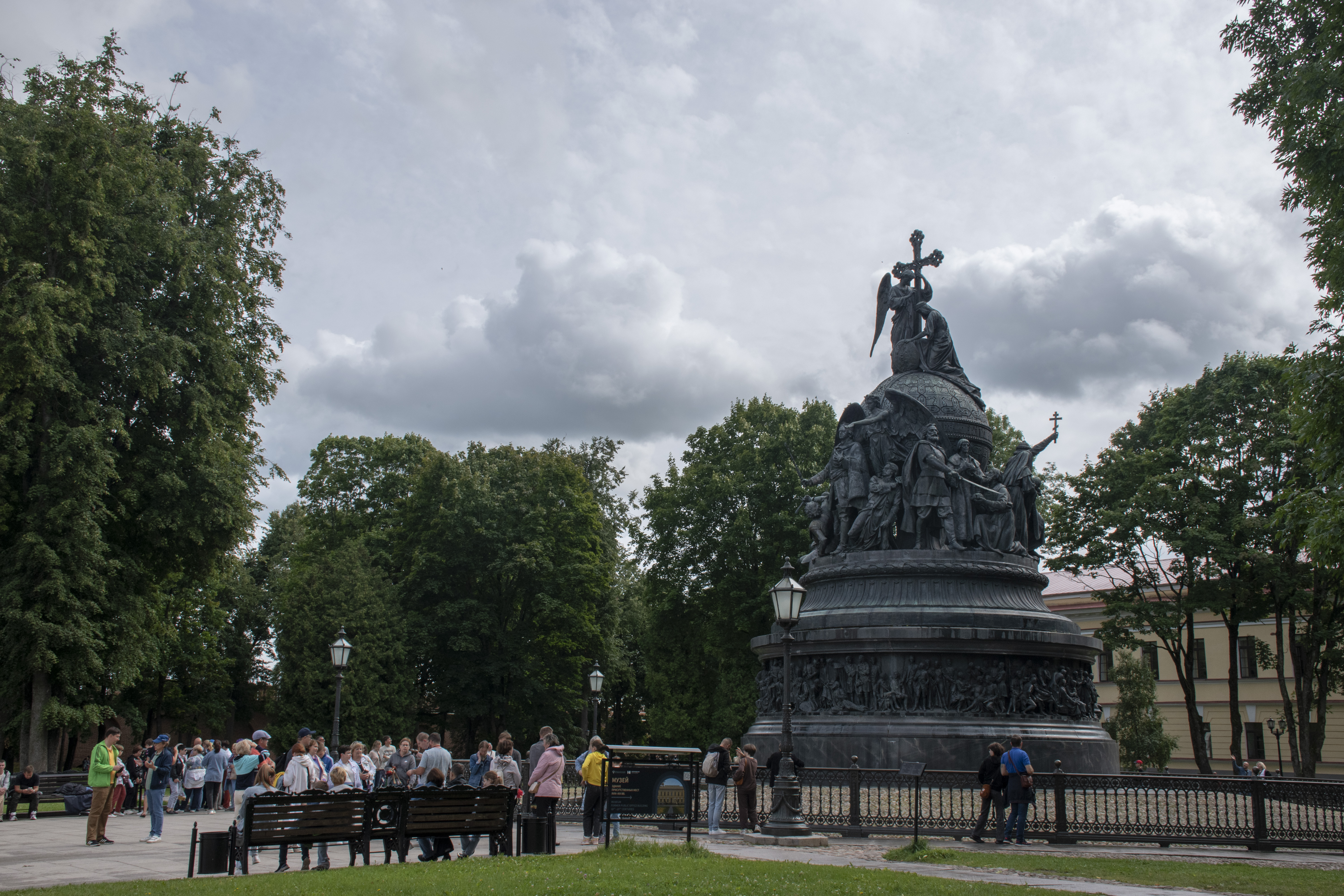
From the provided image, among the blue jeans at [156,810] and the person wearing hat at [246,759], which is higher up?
the person wearing hat at [246,759]

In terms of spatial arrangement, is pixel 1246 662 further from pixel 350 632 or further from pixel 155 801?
pixel 155 801

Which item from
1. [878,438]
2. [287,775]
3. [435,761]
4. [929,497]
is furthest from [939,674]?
[287,775]

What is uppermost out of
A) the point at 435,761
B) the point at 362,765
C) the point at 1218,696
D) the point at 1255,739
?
the point at 1218,696

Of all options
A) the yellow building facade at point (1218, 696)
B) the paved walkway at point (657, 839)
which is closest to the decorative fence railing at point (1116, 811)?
the paved walkway at point (657, 839)

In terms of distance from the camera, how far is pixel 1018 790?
15.5 m

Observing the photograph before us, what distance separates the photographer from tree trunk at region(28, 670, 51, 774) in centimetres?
2478

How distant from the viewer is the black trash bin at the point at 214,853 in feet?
35.7

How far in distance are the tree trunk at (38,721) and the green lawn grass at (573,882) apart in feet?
54.9

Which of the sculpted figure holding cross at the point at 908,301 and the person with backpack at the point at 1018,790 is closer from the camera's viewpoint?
the person with backpack at the point at 1018,790

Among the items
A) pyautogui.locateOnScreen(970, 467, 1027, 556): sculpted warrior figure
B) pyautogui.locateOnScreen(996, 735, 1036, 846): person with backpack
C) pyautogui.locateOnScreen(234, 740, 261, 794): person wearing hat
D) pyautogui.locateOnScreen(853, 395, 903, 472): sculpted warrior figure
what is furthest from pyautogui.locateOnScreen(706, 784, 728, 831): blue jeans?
pyautogui.locateOnScreen(853, 395, 903, 472): sculpted warrior figure

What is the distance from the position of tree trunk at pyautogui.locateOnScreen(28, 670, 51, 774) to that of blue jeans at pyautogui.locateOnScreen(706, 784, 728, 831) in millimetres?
16311

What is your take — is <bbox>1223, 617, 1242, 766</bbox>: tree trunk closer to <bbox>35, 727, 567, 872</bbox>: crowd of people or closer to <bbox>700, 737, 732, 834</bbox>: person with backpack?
<bbox>700, 737, 732, 834</bbox>: person with backpack

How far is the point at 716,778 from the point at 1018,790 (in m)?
4.15

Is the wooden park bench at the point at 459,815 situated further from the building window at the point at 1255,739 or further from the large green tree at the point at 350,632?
the building window at the point at 1255,739
